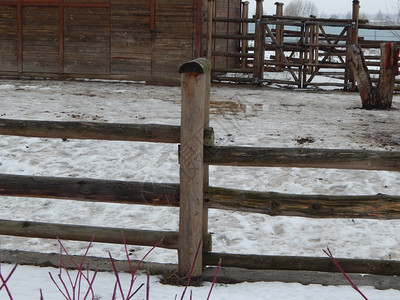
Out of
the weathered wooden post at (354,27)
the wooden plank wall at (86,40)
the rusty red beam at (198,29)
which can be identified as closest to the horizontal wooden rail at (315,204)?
the rusty red beam at (198,29)

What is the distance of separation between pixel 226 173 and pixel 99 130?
12.4ft

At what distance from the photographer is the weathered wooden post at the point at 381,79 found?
12.1 metres

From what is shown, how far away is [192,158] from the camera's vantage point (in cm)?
409

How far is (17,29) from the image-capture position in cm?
1633

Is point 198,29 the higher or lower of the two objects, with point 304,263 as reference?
higher

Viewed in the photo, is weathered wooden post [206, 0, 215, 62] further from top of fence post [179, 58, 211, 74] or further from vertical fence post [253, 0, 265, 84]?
top of fence post [179, 58, 211, 74]

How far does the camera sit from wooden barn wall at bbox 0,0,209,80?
15.7m

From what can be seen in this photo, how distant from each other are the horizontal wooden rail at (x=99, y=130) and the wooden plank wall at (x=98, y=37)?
11.5m

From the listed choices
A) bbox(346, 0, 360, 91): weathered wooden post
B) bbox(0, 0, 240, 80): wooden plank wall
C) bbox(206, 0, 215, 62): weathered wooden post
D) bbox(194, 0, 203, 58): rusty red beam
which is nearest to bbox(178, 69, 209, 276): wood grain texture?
bbox(194, 0, 203, 58): rusty red beam

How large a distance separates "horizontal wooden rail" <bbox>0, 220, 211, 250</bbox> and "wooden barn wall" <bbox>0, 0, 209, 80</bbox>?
38.3 ft

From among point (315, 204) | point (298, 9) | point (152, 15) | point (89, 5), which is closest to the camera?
point (315, 204)

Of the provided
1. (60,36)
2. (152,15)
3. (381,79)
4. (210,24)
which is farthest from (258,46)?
(60,36)

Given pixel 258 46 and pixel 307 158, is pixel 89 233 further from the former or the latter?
pixel 258 46

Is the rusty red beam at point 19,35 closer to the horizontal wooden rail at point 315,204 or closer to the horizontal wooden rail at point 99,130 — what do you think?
the horizontal wooden rail at point 99,130
